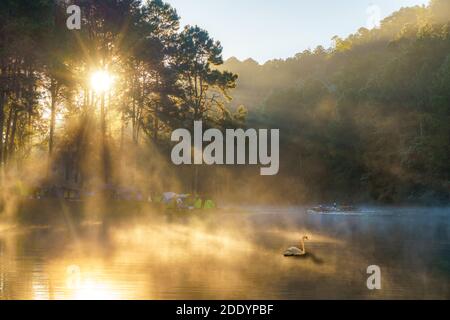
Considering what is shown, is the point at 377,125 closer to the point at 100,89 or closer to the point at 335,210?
the point at 335,210

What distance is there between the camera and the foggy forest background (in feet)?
141

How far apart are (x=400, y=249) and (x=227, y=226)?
1461 centimetres

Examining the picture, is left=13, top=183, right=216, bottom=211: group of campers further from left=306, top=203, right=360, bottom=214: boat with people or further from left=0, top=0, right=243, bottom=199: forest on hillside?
left=306, top=203, right=360, bottom=214: boat with people

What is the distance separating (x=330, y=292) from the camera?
1585 cm

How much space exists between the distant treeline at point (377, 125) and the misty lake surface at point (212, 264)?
33.6m

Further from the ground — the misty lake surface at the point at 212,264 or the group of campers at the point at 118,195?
the group of campers at the point at 118,195

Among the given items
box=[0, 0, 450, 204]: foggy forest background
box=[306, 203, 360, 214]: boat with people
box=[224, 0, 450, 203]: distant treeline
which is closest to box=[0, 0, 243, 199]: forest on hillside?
box=[0, 0, 450, 204]: foggy forest background

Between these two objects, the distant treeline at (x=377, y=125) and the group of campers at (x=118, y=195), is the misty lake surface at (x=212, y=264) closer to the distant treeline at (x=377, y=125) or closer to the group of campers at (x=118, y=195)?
the group of campers at (x=118, y=195)

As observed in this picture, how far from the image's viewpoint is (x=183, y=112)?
6038 centimetres

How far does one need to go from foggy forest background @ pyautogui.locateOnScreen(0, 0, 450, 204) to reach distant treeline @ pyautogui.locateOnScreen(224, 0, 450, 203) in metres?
0.15

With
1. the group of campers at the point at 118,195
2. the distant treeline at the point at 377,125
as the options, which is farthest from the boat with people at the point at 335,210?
the group of campers at the point at 118,195

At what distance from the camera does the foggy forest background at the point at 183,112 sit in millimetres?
43031

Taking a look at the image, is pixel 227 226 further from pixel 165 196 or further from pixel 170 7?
pixel 170 7

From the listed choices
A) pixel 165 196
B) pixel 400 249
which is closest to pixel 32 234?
pixel 400 249
